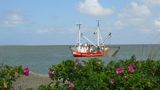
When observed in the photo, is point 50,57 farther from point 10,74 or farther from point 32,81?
point 10,74

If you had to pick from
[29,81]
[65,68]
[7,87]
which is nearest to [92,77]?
[65,68]

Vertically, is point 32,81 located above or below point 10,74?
below

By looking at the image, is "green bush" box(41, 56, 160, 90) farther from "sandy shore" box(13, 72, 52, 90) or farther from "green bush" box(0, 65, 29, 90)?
"sandy shore" box(13, 72, 52, 90)

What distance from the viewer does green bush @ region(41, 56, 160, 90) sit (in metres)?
7.69

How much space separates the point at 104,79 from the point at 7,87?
148 centimetres

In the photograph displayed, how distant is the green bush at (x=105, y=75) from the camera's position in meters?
7.69

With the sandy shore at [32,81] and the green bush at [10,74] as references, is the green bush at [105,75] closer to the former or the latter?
the green bush at [10,74]

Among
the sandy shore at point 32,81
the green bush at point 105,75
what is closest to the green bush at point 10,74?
the green bush at point 105,75

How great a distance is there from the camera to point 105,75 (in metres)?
7.82

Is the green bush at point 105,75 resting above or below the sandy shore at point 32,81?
above

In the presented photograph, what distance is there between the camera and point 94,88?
756 centimetres

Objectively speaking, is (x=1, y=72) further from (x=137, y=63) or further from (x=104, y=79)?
(x=137, y=63)

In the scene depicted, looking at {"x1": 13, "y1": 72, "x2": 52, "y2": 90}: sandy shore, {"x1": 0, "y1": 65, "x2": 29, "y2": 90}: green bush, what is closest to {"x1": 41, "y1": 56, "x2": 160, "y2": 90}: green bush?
{"x1": 0, "y1": 65, "x2": 29, "y2": 90}: green bush

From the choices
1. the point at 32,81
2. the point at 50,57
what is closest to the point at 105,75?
the point at 32,81
